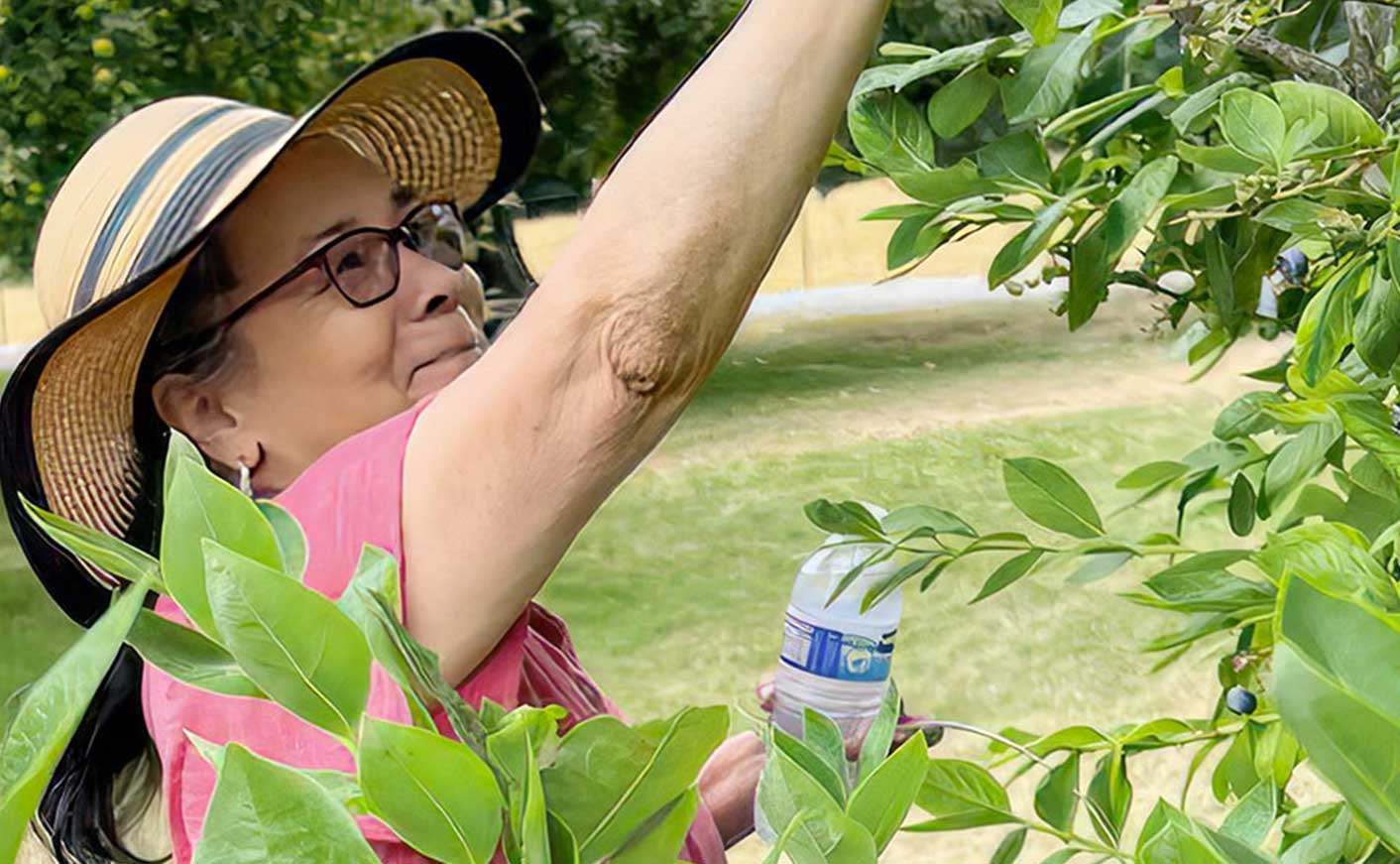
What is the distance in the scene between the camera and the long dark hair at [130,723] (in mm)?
825

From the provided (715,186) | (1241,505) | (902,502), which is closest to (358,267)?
(715,186)

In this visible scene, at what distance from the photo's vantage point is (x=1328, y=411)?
39cm

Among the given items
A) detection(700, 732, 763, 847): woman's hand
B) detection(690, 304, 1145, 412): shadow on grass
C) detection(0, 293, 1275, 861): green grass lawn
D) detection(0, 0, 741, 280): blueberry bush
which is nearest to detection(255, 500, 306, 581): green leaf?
detection(700, 732, 763, 847): woman's hand

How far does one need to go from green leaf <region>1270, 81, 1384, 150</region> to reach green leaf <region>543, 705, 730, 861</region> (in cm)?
24

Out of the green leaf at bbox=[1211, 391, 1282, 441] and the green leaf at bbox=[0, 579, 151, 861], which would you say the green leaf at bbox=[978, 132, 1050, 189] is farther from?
the green leaf at bbox=[0, 579, 151, 861]

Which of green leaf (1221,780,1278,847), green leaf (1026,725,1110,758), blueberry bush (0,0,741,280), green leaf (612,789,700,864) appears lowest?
blueberry bush (0,0,741,280)

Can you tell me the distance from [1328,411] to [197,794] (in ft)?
1.48

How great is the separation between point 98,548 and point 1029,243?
1.02 ft

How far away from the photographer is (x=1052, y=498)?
480 millimetres

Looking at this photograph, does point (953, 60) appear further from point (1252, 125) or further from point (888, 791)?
point (888, 791)

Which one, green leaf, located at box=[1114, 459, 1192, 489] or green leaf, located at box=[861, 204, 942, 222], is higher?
green leaf, located at box=[861, 204, 942, 222]

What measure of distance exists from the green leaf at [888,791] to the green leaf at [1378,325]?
0.24 meters

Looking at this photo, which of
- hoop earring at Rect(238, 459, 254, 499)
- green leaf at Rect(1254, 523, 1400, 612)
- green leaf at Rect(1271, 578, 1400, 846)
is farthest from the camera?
hoop earring at Rect(238, 459, 254, 499)

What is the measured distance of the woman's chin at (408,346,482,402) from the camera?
0.82 meters
